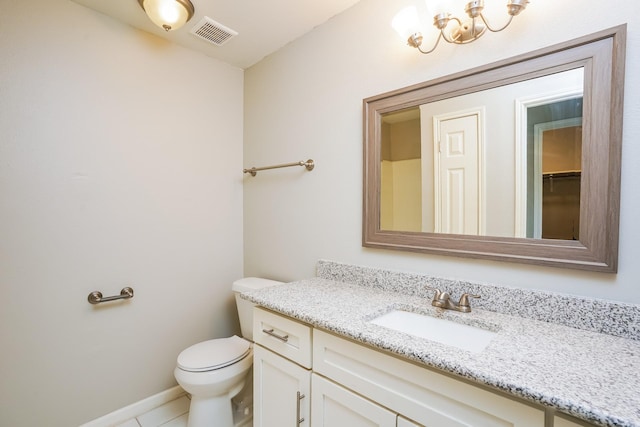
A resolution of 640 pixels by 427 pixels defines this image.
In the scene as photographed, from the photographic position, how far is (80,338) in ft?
4.82

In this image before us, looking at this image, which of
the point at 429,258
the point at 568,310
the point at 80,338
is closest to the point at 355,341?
the point at 429,258

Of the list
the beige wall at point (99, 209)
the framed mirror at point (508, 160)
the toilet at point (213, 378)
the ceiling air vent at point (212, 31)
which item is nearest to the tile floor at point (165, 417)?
the beige wall at point (99, 209)

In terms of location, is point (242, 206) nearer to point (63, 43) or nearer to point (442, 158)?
point (63, 43)

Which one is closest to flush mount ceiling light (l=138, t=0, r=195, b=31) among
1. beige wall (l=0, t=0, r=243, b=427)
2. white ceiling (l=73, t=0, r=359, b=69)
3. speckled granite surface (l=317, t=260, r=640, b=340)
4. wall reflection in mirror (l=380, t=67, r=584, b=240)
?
white ceiling (l=73, t=0, r=359, b=69)

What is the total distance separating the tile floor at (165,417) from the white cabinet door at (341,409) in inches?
42.6

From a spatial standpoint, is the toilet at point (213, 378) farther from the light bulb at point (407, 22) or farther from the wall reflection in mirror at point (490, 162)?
the light bulb at point (407, 22)

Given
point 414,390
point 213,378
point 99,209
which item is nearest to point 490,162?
point 414,390

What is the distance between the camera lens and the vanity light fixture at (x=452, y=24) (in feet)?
3.24

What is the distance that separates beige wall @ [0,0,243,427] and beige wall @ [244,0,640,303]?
1.25 feet

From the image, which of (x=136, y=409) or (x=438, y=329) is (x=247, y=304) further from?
(x=438, y=329)

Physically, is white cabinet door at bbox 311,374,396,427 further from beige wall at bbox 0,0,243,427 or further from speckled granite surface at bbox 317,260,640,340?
beige wall at bbox 0,0,243,427

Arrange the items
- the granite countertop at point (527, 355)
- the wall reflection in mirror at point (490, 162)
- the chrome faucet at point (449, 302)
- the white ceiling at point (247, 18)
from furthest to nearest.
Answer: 1. the white ceiling at point (247, 18)
2. the chrome faucet at point (449, 302)
3. the wall reflection in mirror at point (490, 162)
4. the granite countertop at point (527, 355)

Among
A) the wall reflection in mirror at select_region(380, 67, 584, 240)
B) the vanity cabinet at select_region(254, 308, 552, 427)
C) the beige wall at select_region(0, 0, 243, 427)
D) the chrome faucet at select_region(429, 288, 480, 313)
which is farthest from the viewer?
the beige wall at select_region(0, 0, 243, 427)

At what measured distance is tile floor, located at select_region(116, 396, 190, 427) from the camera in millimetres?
1583
